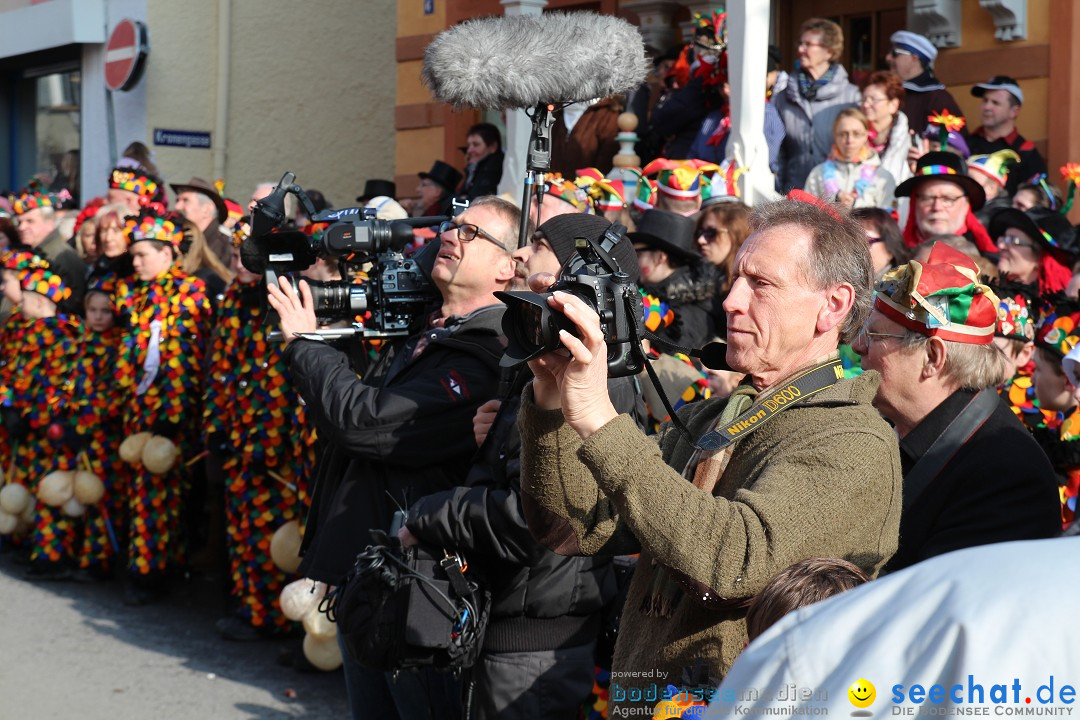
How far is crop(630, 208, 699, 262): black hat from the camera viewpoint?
5.54 metres

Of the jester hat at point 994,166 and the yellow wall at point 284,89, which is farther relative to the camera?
the yellow wall at point 284,89

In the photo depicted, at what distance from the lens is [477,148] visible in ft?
31.1

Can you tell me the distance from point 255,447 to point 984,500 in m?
4.13

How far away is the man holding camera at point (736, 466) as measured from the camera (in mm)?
2199

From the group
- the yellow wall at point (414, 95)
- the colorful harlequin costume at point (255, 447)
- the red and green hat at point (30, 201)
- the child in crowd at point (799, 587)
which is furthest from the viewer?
the yellow wall at point (414, 95)

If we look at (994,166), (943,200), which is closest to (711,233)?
(943,200)

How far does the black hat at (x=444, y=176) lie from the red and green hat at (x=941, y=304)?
6.71m

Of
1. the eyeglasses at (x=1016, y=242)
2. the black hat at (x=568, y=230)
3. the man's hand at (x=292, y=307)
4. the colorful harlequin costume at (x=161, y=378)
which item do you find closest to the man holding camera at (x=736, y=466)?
the black hat at (x=568, y=230)

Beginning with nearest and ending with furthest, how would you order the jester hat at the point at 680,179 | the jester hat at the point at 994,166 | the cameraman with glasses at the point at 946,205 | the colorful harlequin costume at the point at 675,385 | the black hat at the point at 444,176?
the colorful harlequin costume at the point at 675,385
the cameraman with glasses at the point at 946,205
the jester hat at the point at 680,179
the jester hat at the point at 994,166
the black hat at the point at 444,176

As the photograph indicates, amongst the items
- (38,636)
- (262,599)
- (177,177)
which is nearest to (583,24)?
(262,599)

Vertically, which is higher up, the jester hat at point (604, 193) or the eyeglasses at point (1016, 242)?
the jester hat at point (604, 193)

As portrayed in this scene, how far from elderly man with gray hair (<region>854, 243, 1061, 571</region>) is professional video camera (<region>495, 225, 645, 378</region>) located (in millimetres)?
919

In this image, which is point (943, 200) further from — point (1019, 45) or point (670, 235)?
point (1019, 45)

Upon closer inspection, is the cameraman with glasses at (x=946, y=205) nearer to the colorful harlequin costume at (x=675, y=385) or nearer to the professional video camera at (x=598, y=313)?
the colorful harlequin costume at (x=675, y=385)
